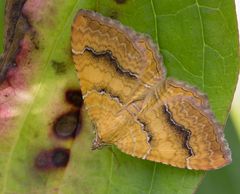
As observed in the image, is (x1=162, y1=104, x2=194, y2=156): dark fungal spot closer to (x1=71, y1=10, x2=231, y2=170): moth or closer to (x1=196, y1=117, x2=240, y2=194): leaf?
(x1=71, y1=10, x2=231, y2=170): moth

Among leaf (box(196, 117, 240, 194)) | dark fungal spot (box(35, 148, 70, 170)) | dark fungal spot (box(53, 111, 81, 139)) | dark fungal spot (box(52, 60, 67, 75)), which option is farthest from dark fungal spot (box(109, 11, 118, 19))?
leaf (box(196, 117, 240, 194))

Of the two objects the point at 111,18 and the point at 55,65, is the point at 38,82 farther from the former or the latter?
the point at 111,18

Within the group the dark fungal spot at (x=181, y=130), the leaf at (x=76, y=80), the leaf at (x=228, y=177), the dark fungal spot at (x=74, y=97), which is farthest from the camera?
the leaf at (x=228, y=177)

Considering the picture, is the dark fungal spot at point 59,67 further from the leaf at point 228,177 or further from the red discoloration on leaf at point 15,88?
the leaf at point 228,177

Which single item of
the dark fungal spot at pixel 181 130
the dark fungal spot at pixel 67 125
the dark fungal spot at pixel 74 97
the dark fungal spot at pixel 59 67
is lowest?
the dark fungal spot at pixel 67 125

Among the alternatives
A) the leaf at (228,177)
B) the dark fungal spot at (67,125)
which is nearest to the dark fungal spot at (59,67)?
the dark fungal spot at (67,125)

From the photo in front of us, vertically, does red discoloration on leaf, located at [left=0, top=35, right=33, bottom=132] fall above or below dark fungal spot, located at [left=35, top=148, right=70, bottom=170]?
above

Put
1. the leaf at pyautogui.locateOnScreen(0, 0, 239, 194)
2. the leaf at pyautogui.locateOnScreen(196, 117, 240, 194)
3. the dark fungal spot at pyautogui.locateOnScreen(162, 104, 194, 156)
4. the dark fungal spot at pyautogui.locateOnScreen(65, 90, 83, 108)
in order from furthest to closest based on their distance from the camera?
the leaf at pyautogui.locateOnScreen(196, 117, 240, 194), the dark fungal spot at pyautogui.locateOnScreen(162, 104, 194, 156), the dark fungal spot at pyautogui.locateOnScreen(65, 90, 83, 108), the leaf at pyautogui.locateOnScreen(0, 0, 239, 194)

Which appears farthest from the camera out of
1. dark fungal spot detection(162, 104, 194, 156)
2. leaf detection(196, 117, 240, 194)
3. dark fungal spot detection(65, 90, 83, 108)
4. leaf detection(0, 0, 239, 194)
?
leaf detection(196, 117, 240, 194)
